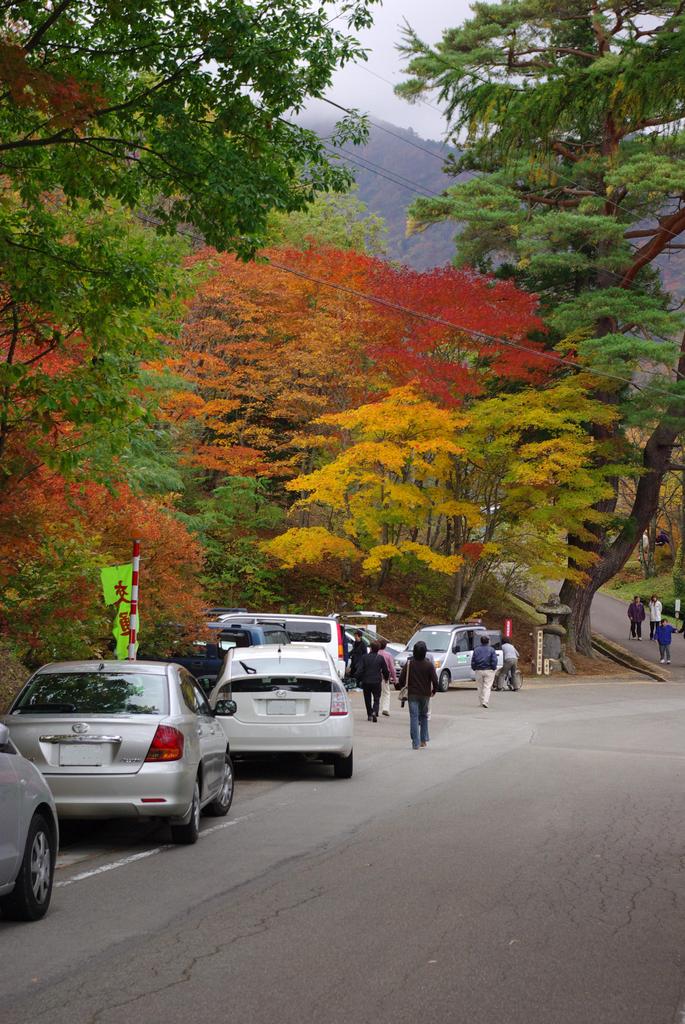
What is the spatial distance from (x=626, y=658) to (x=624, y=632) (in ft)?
35.8

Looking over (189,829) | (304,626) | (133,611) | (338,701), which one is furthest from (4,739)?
(304,626)

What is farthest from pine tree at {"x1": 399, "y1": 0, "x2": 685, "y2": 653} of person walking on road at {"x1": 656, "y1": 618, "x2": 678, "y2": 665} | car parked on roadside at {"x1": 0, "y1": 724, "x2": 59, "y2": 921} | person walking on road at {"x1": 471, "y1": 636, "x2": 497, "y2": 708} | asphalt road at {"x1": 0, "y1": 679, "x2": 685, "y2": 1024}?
car parked on roadside at {"x1": 0, "y1": 724, "x2": 59, "y2": 921}

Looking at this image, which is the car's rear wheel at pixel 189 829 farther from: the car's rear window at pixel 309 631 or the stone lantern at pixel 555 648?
the stone lantern at pixel 555 648

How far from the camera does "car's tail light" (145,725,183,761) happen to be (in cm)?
980

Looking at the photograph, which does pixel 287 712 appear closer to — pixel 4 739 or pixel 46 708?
pixel 46 708

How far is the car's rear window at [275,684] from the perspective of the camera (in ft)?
48.4

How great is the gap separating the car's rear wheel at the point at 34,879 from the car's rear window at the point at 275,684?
23.3 feet

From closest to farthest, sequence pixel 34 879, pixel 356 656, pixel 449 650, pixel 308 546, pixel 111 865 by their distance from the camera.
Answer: pixel 34 879, pixel 111 865, pixel 356 656, pixel 449 650, pixel 308 546

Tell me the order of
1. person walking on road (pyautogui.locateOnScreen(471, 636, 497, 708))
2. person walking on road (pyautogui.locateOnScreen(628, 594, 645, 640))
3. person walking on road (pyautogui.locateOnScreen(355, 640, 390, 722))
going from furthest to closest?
person walking on road (pyautogui.locateOnScreen(628, 594, 645, 640)) → person walking on road (pyautogui.locateOnScreen(471, 636, 497, 708)) → person walking on road (pyautogui.locateOnScreen(355, 640, 390, 722))

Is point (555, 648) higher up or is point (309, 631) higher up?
point (309, 631)

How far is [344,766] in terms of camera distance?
15.0m

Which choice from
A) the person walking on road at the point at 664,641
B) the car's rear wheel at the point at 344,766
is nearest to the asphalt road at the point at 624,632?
the person walking on road at the point at 664,641

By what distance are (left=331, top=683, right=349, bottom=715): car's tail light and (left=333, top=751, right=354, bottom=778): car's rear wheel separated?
0.60m

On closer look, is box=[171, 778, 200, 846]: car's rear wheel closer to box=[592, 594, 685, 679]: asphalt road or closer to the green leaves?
the green leaves
